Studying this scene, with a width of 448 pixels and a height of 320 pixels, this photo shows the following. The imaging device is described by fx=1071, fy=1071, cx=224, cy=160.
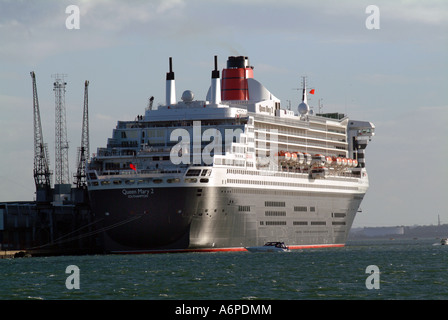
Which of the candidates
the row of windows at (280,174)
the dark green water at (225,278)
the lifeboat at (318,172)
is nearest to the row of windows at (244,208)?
the row of windows at (280,174)

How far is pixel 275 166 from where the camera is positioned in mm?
121062

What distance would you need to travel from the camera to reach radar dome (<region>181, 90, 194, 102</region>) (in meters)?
120

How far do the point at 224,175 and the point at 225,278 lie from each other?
1345 inches

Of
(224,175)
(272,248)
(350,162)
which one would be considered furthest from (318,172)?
(224,175)

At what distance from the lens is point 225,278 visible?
244 feet

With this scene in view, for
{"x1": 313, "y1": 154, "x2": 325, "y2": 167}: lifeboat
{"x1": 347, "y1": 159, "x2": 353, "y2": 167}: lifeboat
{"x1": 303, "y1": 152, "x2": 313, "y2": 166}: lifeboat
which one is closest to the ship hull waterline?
{"x1": 303, "y1": 152, "x2": 313, "y2": 166}: lifeboat

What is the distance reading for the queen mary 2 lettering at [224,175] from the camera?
4144 inches

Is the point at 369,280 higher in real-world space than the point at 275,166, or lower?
lower

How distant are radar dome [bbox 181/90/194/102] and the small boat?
1835 centimetres

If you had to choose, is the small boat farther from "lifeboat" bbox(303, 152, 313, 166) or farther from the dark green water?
"lifeboat" bbox(303, 152, 313, 166)

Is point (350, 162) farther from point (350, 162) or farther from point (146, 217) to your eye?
point (146, 217)

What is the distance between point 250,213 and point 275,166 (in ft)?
31.5
